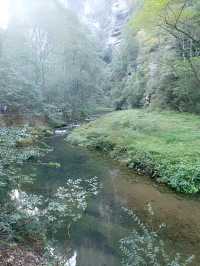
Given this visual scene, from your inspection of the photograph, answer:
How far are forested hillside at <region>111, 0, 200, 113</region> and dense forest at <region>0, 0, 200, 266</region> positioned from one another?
13 cm

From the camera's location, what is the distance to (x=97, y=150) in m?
25.7

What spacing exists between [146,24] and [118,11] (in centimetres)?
8630

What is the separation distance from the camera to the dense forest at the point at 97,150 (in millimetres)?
9125

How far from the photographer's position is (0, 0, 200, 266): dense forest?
9125 mm

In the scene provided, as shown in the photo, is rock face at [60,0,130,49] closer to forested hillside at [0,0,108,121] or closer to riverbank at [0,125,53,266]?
forested hillside at [0,0,108,121]

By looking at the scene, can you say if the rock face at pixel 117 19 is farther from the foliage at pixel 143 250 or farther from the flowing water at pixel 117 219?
the foliage at pixel 143 250

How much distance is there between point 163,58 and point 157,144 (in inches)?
784

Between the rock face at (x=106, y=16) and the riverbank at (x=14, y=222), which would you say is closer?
the riverbank at (x=14, y=222)

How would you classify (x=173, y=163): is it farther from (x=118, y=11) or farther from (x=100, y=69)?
(x=118, y=11)

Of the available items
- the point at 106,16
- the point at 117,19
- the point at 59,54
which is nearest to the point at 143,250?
the point at 59,54

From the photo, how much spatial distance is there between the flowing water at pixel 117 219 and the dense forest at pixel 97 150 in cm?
5

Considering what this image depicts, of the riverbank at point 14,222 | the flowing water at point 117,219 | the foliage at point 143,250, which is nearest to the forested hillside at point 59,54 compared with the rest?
the flowing water at point 117,219

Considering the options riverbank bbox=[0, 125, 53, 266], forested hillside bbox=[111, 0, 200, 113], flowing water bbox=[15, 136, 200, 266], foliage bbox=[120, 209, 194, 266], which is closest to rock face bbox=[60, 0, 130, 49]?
forested hillside bbox=[111, 0, 200, 113]

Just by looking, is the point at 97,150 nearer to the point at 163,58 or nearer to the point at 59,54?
the point at 163,58
